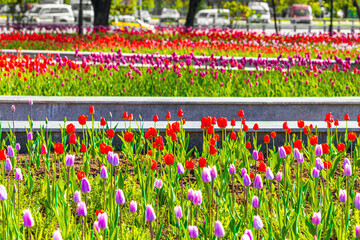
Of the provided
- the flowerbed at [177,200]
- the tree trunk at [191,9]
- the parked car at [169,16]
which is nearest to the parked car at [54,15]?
the parked car at [169,16]

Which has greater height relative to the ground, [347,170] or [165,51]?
[347,170]

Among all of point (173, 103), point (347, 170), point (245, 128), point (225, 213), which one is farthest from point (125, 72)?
point (347, 170)

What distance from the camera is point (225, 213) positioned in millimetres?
3596

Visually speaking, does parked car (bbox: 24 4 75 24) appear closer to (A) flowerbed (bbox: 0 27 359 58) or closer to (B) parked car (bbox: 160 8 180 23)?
(B) parked car (bbox: 160 8 180 23)

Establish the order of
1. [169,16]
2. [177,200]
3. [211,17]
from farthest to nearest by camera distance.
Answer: [169,16]
[211,17]
[177,200]

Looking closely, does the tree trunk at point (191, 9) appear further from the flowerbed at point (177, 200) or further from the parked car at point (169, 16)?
the flowerbed at point (177, 200)

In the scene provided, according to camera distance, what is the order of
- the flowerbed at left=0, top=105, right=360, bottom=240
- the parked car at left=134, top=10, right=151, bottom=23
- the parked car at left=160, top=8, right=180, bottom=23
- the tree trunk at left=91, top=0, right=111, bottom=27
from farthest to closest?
the parked car at left=160, top=8, right=180, bottom=23 → the parked car at left=134, top=10, right=151, bottom=23 → the tree trunk at left=91, top=0, right=111, bottom=27 → the flowerbed at left=0, top=105, right=360, bottom=240

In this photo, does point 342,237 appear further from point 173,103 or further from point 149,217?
point 173,103

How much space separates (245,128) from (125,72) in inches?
211

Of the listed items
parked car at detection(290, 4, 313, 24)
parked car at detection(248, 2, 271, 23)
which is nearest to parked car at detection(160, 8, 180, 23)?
Result: parked car at detection(248, 2, 271, 23)

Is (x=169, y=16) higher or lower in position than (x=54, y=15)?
lower

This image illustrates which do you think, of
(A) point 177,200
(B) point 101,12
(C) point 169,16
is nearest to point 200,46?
(B) point 101,12

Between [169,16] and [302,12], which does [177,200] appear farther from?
[302,12]

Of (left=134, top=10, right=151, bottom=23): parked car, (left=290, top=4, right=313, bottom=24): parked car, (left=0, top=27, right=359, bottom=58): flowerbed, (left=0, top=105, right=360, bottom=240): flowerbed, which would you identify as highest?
(left=0, top=105, right=360, bottom=240): flowerbed
